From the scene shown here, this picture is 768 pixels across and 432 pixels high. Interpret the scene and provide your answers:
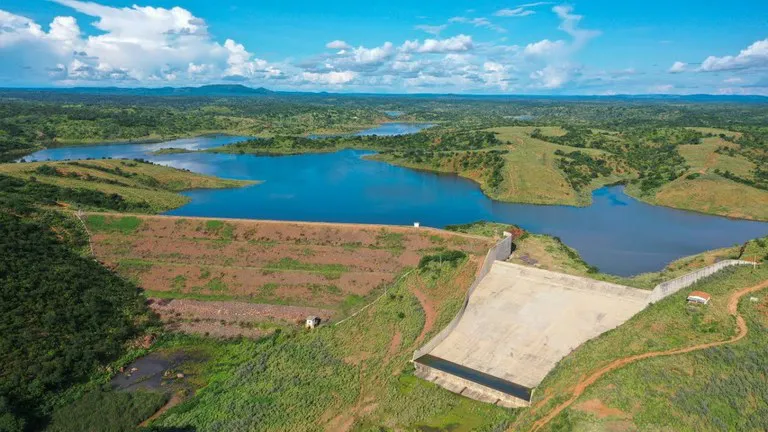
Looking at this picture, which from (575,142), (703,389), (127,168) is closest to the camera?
(703,389)

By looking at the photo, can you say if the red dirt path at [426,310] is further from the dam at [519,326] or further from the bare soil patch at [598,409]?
the bare soil patch at [598,409]

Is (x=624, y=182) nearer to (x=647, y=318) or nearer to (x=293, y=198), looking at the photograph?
(x=293, y=198)

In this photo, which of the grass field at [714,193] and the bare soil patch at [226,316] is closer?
the bare soil patch at [226,316]

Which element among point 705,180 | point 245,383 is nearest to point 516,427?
point 245,383

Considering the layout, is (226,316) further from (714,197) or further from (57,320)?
(714,197)

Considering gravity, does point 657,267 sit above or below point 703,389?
below

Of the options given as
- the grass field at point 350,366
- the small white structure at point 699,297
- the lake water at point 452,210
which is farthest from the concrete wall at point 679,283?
the grass field at point 350,366

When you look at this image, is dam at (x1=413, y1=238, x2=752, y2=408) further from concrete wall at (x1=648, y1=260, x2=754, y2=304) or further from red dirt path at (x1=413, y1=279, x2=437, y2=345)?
red dirt path at (x1=413, y1=279, x2=437, y2=345)
